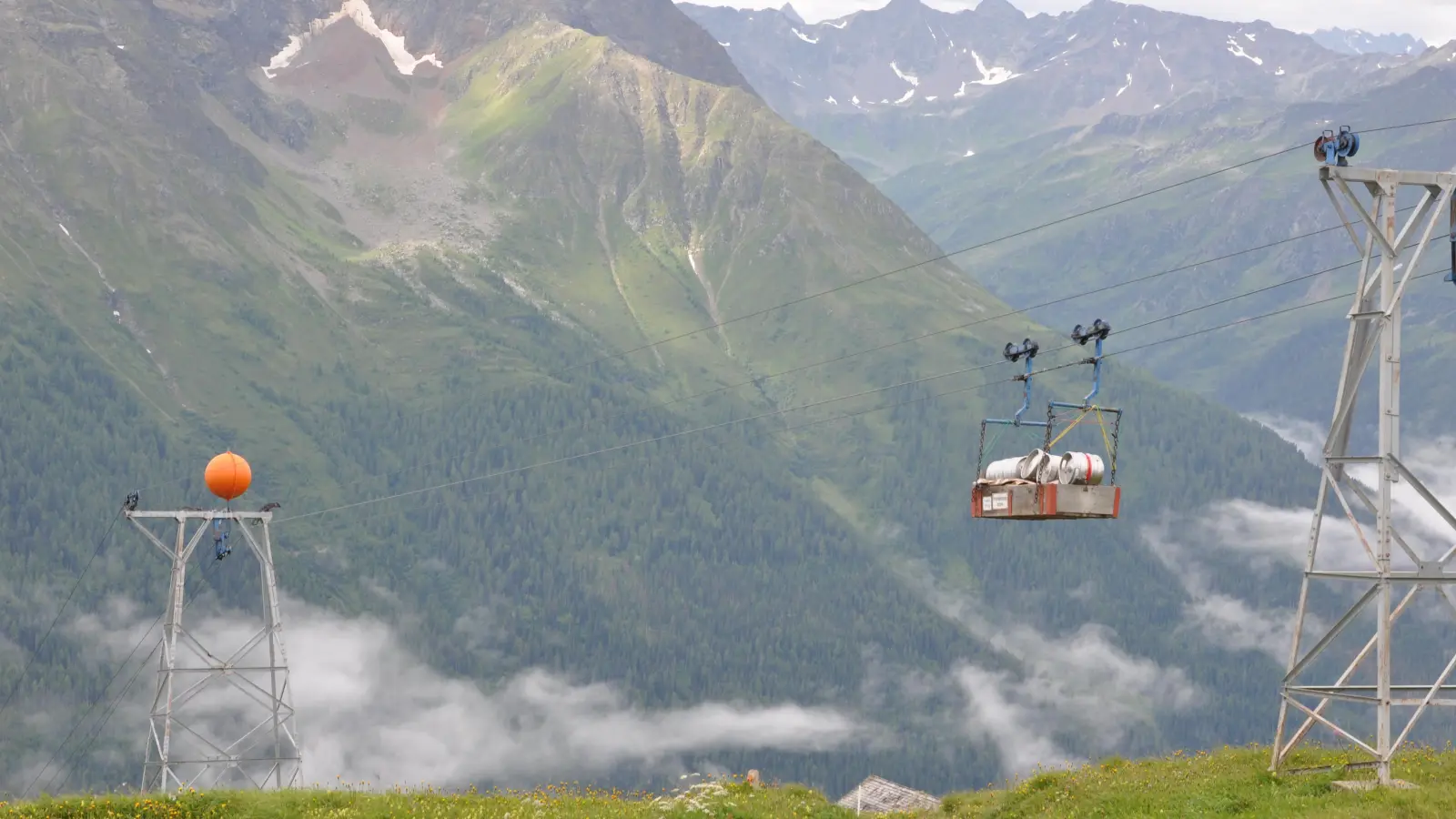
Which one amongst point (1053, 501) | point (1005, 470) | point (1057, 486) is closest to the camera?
point (1057, 486)

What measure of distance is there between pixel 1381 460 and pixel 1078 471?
10351 mm

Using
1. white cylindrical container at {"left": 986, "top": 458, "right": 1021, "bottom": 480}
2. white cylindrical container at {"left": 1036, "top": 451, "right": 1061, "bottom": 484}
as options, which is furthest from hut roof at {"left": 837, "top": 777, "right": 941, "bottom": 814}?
white cylindrical container at {"left": 1036, "top": 451, "right": 1061, "bottom": 484}

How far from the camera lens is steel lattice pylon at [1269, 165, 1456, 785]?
4850cm

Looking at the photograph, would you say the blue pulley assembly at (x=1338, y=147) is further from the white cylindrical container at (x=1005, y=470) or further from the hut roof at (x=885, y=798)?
the hut roof at (x=885, y=798)

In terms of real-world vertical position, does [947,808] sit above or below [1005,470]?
below

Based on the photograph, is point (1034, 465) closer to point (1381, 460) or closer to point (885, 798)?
point (1381, 460)

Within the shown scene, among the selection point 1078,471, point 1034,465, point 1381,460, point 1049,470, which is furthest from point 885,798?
point 1381,460

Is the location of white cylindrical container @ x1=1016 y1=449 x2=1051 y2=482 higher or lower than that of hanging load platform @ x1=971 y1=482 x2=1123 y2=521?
higher

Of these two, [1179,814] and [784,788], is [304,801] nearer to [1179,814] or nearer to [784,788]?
[784,788]

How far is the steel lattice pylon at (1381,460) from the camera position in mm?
48500

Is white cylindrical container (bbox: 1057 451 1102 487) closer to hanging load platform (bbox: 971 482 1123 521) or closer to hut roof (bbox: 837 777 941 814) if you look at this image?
hanging load platform (bbox: 971 482 1123 521)

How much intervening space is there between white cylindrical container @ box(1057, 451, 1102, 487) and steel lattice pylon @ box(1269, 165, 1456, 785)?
7484 millimetres

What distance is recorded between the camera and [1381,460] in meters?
49.1

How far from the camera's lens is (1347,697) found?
5084cm
